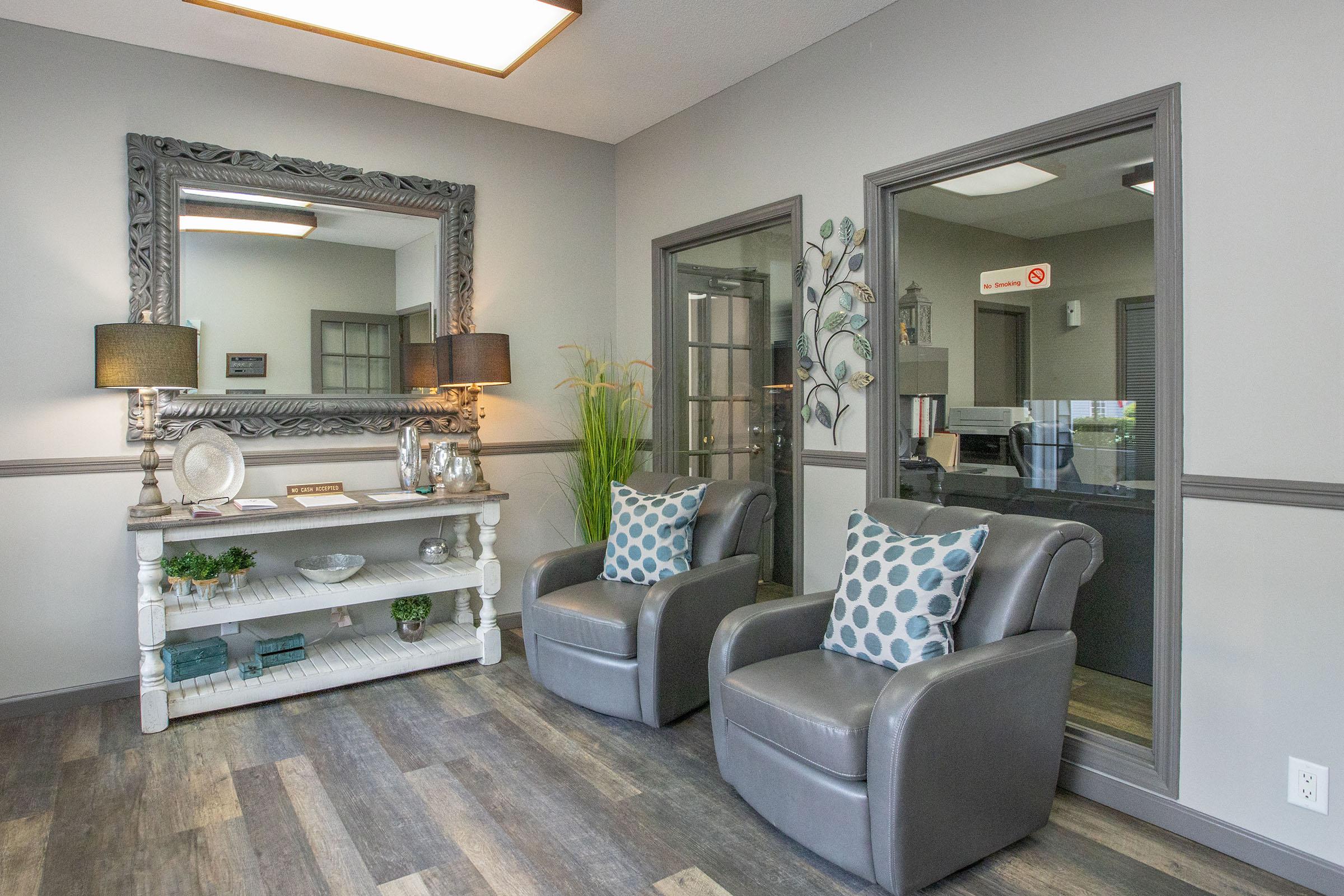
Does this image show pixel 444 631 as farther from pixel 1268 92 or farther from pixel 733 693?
pixel 1268 92

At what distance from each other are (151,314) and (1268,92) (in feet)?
12.7

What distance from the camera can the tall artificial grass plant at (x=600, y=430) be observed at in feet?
14.0

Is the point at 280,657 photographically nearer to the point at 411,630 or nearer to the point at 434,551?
the point at 411,630

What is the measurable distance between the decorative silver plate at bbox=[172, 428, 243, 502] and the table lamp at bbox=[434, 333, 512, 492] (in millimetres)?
968

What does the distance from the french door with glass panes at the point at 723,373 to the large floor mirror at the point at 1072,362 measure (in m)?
0.80

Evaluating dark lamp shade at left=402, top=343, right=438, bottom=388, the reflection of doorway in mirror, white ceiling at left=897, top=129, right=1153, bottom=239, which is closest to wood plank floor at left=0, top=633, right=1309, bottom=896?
the reflection of doorway in mirror

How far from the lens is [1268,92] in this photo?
205cm

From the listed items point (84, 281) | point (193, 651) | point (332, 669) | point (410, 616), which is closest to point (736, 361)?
point (410, 616)

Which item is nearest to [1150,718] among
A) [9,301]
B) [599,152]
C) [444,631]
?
[444,631]

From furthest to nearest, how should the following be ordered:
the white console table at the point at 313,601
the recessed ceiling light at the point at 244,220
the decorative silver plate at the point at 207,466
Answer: the recessed ceiling light at the point at 244,220 < the decorative silver plate at the point at 207,466 < the white console table at the point at 313,601

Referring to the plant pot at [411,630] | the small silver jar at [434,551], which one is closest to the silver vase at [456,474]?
the small silver jar at [434,551]

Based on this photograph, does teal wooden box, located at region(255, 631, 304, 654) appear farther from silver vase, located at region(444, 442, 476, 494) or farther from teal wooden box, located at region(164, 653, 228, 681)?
silver vase, located at region(444, 442, 476, 494)

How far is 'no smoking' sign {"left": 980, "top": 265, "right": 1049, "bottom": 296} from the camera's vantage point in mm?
2675

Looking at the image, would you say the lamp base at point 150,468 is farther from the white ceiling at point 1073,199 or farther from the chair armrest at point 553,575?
the white ceiling at point 1073,199
